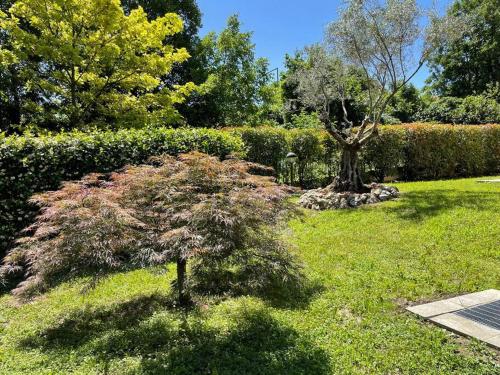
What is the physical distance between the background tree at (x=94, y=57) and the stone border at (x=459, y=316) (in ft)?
27.2

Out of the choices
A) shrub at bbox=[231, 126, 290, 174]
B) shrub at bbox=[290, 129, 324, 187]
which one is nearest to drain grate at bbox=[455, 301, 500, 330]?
shrub at bbox=[231, 126, 290, 174]

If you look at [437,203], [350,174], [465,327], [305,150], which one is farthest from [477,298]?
[305,150]

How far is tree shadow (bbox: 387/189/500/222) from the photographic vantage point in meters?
6.86

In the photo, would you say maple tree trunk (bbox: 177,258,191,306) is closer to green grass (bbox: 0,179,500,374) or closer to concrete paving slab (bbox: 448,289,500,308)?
green grass (bbox: 0,179,500,374)

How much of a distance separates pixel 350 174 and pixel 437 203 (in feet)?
6.53

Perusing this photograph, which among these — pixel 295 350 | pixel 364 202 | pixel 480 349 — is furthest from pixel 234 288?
pixel 364 202

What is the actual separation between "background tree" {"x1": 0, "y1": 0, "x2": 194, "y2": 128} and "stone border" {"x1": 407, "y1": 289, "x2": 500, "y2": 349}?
8.30 m

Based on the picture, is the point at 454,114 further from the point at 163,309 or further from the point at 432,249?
the point at 163,309

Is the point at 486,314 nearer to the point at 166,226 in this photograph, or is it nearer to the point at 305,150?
the point at 166,226

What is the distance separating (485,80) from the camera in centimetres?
2689

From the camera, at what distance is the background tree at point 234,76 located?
51.9 ft

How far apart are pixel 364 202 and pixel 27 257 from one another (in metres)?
6.63

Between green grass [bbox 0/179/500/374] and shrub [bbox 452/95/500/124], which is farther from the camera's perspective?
shrub [bbox 452/95/500/124]

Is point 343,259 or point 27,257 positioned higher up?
point 27,257
